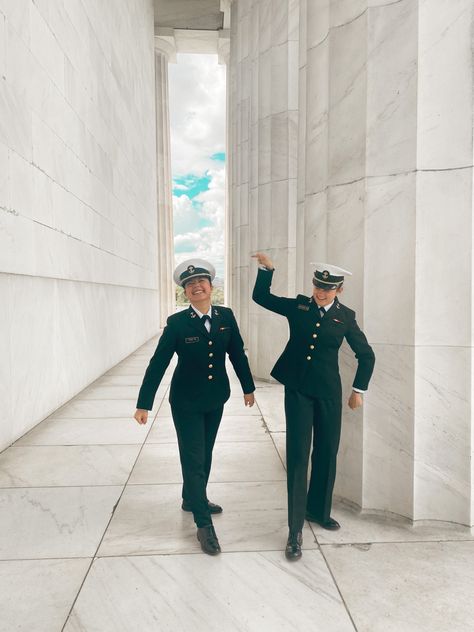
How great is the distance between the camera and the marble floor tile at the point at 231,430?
598 centimetres

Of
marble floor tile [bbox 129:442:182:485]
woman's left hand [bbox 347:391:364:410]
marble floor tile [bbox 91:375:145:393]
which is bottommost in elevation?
marble floor tile [bbox 91:375:145:393]

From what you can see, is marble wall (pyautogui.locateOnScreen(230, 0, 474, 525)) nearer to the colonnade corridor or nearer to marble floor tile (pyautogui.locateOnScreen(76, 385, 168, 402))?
the colonnade corridor

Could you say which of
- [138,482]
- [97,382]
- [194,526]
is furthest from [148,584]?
[97,382]

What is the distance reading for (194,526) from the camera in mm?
3709

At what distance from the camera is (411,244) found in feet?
12.0

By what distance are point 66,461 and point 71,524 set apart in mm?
1532

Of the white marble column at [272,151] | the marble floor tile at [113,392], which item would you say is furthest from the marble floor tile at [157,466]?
the white marble column at [272,151]

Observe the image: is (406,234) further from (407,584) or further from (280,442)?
(280,442)

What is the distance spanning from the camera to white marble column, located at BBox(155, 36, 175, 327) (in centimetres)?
2441

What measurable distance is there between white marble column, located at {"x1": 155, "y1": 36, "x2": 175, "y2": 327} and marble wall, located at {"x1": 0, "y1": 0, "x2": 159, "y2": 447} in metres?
10.5

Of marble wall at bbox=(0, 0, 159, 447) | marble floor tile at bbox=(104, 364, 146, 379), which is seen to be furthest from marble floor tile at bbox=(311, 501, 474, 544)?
marble floor tile at bbox=(104, 364, 146, 379)

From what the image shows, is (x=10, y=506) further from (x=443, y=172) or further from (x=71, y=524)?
(x=443, y=172)

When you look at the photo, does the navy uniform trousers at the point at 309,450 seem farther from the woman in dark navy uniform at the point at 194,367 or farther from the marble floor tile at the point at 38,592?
the marble floor tile at the point at 38,592

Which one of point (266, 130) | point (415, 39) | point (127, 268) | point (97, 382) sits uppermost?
point (266, 130)
